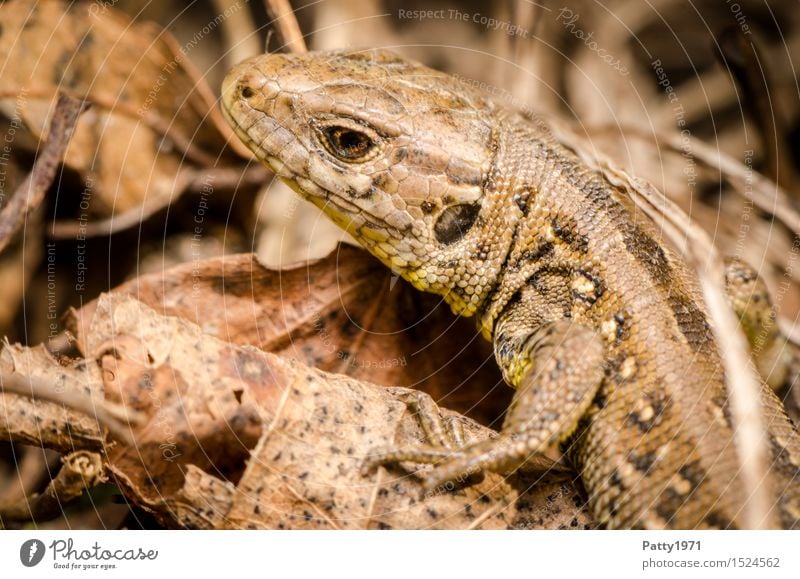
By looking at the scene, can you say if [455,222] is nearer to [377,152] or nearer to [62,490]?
[377,152]

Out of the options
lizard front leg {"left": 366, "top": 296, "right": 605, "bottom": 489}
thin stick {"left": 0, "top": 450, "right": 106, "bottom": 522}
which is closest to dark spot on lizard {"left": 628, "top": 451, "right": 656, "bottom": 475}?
lizard front leg {"left": 366, "top": 296, "right": 605, "bottom": 489}

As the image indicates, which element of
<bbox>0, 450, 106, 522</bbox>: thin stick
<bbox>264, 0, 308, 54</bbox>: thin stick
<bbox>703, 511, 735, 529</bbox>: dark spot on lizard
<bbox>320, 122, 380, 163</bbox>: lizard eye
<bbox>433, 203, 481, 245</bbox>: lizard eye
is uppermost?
<bbox>264, 0, 308, 54</bbox>: thin stick

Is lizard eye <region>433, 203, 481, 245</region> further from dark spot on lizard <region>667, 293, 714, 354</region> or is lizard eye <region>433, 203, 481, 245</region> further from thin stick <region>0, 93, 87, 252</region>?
thin stick <region>0, 93, 87, 252</region>

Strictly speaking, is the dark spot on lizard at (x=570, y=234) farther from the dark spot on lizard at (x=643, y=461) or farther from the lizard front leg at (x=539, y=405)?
the dark spot on lizard at (x=643, y=461)

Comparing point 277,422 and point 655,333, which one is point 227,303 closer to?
point 277,422

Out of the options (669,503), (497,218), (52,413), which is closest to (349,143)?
(497,218)
